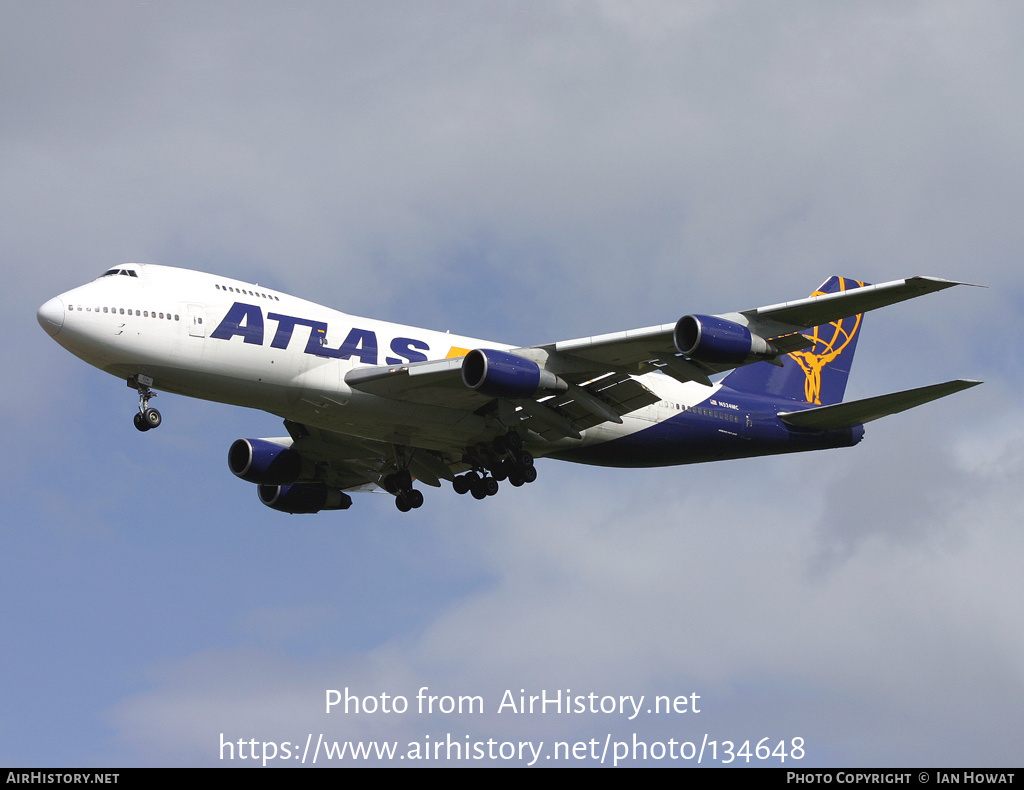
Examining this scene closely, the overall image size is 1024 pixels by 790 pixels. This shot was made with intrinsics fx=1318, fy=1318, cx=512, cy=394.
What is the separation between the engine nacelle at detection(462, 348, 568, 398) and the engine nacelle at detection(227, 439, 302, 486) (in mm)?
9150

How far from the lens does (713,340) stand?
32.5 m

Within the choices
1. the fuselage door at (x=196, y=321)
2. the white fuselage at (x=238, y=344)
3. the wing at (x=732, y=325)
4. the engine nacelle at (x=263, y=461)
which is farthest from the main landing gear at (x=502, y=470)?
the fuselage door at (x=196, y=321)

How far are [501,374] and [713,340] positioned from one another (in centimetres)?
537

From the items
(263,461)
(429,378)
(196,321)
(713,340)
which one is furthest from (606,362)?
(263,461)

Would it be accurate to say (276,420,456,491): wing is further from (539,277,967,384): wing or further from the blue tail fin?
the blue tail fin

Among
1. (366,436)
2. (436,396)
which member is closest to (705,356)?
(436,396)

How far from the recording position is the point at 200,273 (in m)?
34.4

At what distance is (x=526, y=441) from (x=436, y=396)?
13.6 feet

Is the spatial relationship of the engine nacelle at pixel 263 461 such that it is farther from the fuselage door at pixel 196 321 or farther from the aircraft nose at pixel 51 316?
the aircraft nose at pixel 51 316

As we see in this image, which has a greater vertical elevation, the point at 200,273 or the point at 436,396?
the point at 200,273

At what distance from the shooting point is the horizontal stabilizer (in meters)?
35.6

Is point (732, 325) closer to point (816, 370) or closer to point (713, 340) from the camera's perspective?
point (713, 340)
